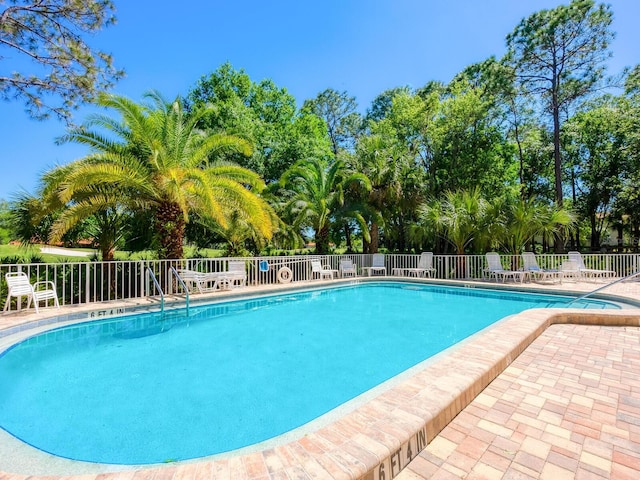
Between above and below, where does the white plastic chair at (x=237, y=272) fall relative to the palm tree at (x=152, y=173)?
below

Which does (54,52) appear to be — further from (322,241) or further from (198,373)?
(322,241)

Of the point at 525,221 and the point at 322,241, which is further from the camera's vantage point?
the point at 322,241

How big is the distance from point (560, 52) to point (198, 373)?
22887 mm

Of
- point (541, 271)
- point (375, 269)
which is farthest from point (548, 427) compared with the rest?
point (375, 269)

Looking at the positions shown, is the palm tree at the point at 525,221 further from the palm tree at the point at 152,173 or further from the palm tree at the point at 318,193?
the palm tree at the point at 152,173

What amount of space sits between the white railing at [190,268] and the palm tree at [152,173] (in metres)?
0.97

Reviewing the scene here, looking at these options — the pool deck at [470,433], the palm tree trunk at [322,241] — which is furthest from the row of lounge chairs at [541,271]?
the pool deck at [470,433]

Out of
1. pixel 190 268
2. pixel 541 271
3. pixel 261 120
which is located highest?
pixel 261 120

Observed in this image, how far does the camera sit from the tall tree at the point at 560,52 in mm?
16016

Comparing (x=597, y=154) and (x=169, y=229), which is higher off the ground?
(x=597, y=154)

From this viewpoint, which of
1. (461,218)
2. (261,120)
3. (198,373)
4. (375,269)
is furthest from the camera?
(261,120)

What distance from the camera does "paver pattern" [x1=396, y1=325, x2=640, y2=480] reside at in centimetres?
A: 208

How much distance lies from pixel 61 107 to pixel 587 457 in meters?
11.6

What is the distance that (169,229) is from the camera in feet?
32.1
